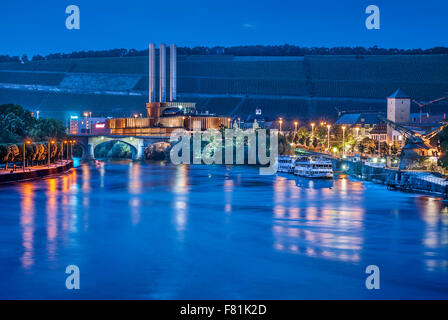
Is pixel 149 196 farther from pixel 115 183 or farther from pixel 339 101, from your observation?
pixel 339 101

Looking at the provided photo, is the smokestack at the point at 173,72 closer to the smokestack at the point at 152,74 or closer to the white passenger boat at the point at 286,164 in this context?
the smokestack at the point at 152,74

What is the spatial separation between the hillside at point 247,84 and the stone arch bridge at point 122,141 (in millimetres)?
38261

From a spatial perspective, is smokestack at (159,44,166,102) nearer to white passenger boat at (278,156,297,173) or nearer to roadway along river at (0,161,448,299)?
white passenger boat at (278,156,297,173)

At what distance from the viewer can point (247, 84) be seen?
175 metres

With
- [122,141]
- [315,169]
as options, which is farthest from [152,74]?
[315,169]

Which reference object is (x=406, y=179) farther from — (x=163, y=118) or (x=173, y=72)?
→ (x=173, y=72)

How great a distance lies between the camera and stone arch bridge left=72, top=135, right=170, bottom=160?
11938cm

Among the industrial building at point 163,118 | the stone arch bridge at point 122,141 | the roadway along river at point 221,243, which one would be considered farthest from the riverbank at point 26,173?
the industrial building at point 163,118

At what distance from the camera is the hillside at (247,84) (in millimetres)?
158250

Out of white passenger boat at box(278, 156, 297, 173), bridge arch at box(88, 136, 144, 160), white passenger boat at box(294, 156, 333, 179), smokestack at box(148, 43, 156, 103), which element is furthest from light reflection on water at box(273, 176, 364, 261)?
smokestack at box(148, 43, 156, 103)

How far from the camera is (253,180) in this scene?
228 ft

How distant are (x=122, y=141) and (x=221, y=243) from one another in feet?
299

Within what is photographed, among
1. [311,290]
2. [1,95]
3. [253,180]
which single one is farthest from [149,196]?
[1,95]

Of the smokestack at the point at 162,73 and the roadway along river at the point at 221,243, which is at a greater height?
the smokestack at the point at 162,73
